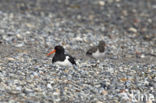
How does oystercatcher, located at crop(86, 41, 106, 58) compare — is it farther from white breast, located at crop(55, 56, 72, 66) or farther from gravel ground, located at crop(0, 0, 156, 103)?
white breast, located at crop(55, 56, 72, 66)

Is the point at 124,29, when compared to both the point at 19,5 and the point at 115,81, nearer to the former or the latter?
the point at 19,5

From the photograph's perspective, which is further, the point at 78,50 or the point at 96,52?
the point at 78,50

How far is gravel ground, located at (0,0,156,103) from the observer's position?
10.5 meters

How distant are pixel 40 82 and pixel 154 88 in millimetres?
4079

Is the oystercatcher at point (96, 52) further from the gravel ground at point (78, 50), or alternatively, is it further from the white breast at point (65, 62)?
the white breast at point (65, 62)

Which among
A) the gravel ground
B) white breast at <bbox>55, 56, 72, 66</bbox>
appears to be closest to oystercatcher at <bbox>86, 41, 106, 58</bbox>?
the gravel ground

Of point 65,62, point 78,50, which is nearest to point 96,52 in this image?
point 78,50

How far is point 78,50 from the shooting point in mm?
17875

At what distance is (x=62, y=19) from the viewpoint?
23359mm

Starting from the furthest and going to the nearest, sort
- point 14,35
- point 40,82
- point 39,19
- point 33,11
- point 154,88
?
point 33,11, point 39,19, point 14,35, point 154,88, point 40,82

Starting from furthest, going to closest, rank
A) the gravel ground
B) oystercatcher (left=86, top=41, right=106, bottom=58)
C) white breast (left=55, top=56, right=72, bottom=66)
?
1. oystercatcher (left=86, top=41, right=106, bottom=58)
2. white breast (left=55, top=56, right=72, bottom=66)
3. the gravel ground

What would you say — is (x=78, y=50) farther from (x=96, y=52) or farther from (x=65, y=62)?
(x=65, y=62)

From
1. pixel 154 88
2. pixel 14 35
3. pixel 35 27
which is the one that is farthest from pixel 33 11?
pixel 154 88

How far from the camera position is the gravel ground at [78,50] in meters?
10.5
